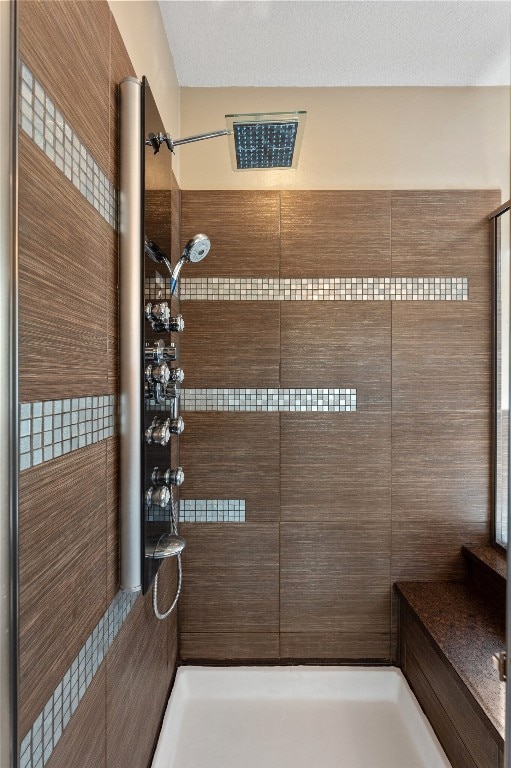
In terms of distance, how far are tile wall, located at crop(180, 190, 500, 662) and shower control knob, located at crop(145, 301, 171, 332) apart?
80 cm

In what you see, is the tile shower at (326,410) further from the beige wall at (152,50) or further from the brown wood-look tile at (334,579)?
the beige wall at (152,50)

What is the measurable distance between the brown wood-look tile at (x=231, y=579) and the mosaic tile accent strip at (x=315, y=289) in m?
1.02

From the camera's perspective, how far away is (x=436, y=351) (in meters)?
2.37

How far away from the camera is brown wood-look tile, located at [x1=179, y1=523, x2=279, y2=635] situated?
2.36m

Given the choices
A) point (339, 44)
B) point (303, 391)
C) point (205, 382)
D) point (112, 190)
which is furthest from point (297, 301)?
point (112, 190)

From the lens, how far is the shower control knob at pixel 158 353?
145 centimetres

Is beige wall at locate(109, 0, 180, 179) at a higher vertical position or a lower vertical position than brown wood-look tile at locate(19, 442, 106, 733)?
higher

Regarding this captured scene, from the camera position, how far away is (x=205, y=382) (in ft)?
7.75

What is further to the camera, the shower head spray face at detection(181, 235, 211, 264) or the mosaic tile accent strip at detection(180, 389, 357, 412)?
the mosaic tile accent strip at detection(180, 389, 357, 412)

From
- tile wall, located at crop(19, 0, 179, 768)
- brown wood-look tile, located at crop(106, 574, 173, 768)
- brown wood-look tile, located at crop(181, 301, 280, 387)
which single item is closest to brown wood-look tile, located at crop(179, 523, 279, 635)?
brown wood-look tile, located at crop(106, 574, 173, 768)

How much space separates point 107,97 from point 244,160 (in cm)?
76

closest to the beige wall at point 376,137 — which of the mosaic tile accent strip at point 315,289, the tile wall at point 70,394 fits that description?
the mosaic tile accent strip at point 315,289

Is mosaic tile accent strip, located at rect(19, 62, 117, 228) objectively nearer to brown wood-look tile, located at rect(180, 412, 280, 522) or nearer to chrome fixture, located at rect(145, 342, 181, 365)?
chrome fixture, located at rect(145, 342, 181, 365)

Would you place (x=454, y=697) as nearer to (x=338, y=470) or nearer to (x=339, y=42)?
(x=338, y=470)
